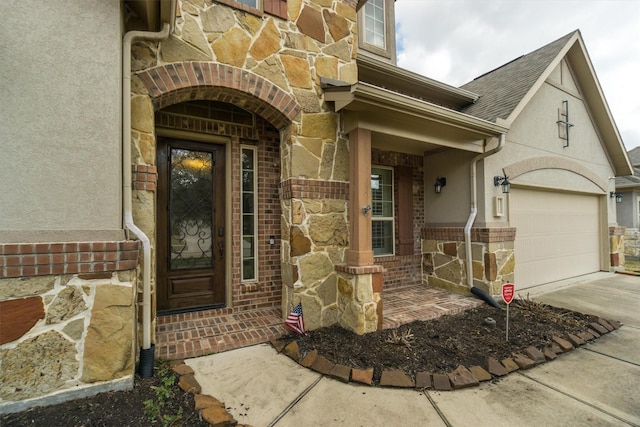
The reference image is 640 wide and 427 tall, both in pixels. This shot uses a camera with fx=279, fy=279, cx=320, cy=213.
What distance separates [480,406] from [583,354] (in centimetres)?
190

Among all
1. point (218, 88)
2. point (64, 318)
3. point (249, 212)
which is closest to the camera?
point (64, 318)

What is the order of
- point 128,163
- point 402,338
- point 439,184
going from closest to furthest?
point 128,163 < point 402,338 < point 439,184

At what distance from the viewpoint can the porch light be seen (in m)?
4.97

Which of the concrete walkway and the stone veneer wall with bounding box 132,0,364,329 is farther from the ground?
the stone veneer wall with bounding box 132,0,364,329

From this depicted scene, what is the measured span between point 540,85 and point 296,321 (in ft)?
20.8

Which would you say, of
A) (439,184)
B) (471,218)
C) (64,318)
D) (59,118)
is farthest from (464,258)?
(59,118)

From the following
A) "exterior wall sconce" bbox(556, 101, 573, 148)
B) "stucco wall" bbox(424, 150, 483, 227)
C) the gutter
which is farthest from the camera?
"exterior wall sconce" bbox(556, 101, 573, 148)

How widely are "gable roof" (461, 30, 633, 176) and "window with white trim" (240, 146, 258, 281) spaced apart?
14.1ft

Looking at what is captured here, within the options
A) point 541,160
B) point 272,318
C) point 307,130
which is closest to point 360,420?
point 272,318

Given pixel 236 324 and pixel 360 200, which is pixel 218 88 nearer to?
pixel 360 200

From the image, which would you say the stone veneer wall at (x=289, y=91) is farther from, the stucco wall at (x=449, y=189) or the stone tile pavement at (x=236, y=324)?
the stucco wall at (x=449, y=189)

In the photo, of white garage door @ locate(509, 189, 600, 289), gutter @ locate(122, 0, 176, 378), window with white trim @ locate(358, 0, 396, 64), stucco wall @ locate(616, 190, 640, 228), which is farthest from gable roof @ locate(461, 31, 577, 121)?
stucco wall @ locate(616, 190, 640, 228)

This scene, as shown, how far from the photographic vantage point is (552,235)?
6273 mm

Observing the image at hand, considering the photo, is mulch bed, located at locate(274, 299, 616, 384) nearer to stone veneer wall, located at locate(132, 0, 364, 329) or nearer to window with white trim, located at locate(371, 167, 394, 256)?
→ stone veneer wall, located at locate(132, 0, 364, 329)
